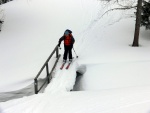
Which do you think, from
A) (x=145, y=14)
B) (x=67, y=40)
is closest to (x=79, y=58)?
(x=67, y=40)

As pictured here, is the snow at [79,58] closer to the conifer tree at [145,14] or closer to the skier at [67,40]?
the skier at [67,40]

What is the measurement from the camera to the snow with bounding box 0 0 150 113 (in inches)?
Answer: 362

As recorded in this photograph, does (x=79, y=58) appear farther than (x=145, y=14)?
No

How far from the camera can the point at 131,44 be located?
17844mm

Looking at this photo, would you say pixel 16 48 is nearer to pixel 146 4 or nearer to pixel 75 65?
pixel 75 65

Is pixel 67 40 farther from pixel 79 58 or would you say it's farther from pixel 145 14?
pixel 145 14

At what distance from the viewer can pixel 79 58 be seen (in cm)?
1535

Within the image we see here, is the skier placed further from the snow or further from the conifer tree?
the conifer tree

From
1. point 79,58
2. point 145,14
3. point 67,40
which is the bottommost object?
point 79,58

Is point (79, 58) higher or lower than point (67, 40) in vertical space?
lower

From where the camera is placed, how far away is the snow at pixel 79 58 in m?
9.19

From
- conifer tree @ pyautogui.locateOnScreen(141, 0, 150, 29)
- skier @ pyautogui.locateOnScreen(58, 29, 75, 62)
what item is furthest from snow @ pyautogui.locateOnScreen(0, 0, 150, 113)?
conifer tree @ pyautogui.locateOnScreen(141, 0, 150, 29)

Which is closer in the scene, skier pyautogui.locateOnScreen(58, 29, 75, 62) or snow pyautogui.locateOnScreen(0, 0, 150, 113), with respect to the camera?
snow pyautogui.locateOnScreen(0, 0, 150, 113)

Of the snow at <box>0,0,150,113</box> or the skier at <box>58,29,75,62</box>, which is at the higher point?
the skier at <box>58,29,75,62</box>
